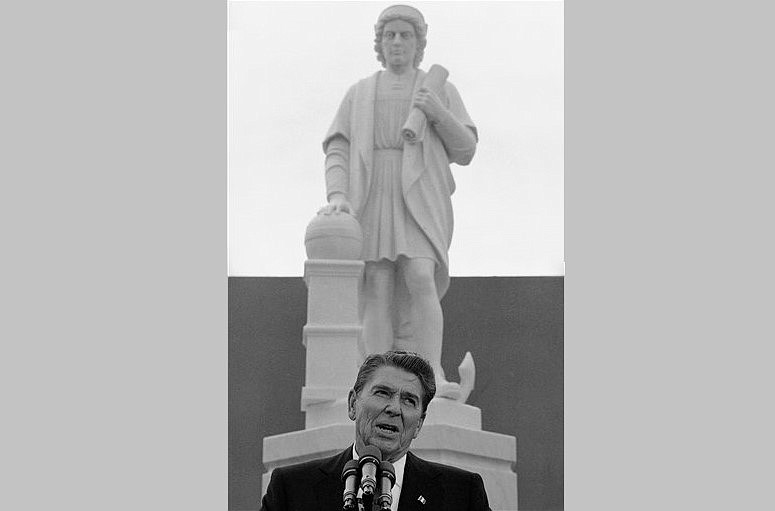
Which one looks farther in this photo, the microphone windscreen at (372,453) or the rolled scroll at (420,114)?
the rolled scroll at (420,114)

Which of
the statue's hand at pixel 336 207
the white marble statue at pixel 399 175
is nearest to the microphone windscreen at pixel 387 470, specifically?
the statue's hand at pixel 336 207

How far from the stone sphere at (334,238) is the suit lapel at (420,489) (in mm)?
4355

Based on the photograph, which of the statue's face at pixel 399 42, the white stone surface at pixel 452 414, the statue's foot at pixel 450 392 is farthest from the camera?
the statue's face at pixel 399 42

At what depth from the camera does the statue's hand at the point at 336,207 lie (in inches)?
329

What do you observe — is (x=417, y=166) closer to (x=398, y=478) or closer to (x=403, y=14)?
(x=403, y=14)

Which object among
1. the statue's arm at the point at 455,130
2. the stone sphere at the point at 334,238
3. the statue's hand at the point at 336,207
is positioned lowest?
the stone sphere at the point at 334,238

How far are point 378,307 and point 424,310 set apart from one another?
0.30 metres

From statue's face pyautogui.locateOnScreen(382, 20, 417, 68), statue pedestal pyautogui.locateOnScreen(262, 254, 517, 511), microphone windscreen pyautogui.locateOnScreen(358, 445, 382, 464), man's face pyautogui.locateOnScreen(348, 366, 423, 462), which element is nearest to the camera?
microphone windscreen pyautogui.locateOnScreen(358, 445, 382, 464)

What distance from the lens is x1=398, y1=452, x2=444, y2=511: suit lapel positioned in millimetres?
3854

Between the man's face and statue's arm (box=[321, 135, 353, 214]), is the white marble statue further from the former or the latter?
the man's face

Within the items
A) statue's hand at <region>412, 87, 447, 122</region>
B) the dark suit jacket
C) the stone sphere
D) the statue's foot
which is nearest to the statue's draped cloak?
statue's hand at <region>412, 87, 447, 122</region>

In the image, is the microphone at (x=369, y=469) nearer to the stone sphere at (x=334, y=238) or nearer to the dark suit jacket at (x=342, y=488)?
the dark suit jacket at (x=342, y=488)

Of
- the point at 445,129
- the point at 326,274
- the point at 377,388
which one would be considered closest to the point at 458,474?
the point at 377,388

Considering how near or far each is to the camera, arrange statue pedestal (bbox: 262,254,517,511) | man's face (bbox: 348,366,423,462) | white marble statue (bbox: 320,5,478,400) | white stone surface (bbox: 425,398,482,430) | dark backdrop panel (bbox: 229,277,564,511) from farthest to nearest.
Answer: dark backdrop panel (bbox: 229,277,564,511) < white marble statue (bbox: 320,5,478,400) < white stone surface (bbox: 425,398,482,430) < statue pedestal (bbox: 262,254,517,511) < man's face (bbox: 348,366,423,462)
